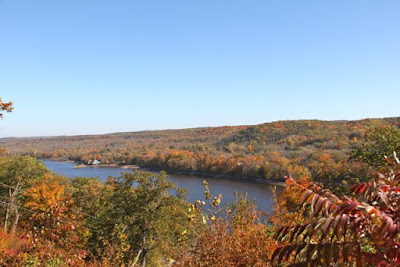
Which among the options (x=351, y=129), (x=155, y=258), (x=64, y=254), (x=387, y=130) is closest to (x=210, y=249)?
(x=64, y=254)

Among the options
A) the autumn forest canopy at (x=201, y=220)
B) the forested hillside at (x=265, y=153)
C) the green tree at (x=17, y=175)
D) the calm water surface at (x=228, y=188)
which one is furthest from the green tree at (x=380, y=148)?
the forested hillside at (x=265, y=153)

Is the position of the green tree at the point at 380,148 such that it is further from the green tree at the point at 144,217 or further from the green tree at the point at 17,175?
the green tree at the point at 17,175

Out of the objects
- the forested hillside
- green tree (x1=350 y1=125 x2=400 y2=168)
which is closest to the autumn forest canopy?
green tree (x1=350 y1=125 x2=400 y2=168)

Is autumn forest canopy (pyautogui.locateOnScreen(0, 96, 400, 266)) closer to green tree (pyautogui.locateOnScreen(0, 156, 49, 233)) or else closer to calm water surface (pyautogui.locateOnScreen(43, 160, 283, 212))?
green tree (pyautogui.locateOnScreen(0, 156, 49, 233))

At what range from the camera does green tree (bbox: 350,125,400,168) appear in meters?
11.5

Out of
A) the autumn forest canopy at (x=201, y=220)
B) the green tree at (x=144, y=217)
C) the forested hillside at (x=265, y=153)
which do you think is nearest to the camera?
the autumn forest canopy at (x=201, y=220)

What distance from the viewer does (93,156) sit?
10225 cm

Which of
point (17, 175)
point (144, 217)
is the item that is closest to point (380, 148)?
point (144, 217)

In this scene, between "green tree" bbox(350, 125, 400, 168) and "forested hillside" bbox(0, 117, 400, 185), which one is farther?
"forested hillside" bbox(0, 117, 400, 185)

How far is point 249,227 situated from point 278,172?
54474 mm

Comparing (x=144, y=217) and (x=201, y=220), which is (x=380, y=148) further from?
(x=144, y=217)

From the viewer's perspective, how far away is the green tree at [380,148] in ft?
37.8

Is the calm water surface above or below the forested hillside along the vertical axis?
below

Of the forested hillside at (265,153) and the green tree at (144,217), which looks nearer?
the green tree at (144,217)
